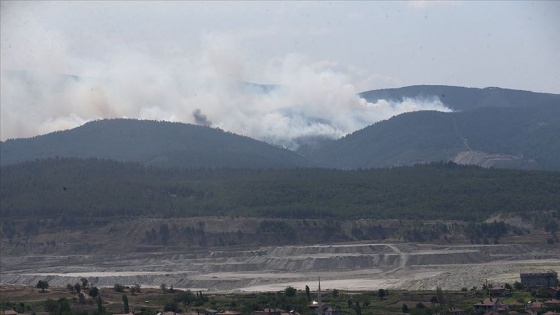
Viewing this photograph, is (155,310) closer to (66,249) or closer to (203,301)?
(203,301)

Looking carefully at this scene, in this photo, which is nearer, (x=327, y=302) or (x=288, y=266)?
(x=327, y=302)

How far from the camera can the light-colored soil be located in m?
148

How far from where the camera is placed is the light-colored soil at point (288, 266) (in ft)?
486

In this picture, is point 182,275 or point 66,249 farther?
point 66,249

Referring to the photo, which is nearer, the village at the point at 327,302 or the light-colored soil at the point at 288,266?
the village at the point at 327,302

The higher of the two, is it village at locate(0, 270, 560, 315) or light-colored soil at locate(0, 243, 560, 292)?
light-colored soil at locate(0, 243, 560, 292)

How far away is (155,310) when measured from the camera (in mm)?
109375

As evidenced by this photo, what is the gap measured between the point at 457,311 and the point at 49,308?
2912 centimetres

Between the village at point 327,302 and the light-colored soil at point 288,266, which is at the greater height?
the light-colored soil at point 288,266

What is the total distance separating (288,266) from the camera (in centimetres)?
17138

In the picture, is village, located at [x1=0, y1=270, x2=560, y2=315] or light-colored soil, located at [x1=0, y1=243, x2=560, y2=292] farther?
light-colored soil, located at [x1=0, y1=243, x2=560, y2=292]

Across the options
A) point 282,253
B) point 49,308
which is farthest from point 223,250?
point 49,308

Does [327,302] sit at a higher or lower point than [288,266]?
lower

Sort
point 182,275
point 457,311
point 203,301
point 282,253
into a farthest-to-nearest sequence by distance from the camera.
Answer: point 282,253, point 182,275, point 203,301, point 457,311
